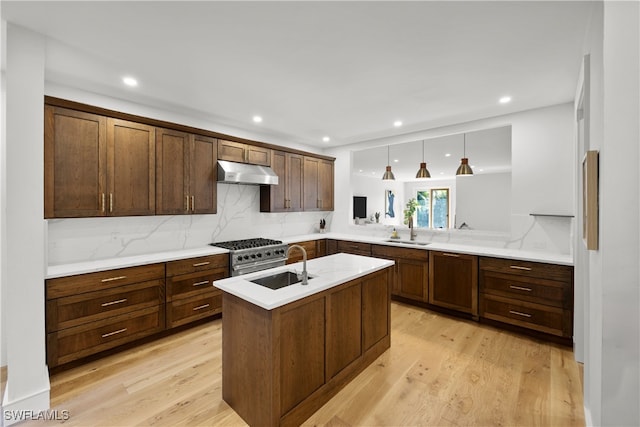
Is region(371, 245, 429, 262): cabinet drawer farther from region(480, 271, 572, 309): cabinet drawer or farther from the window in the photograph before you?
the window

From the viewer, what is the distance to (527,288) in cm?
307

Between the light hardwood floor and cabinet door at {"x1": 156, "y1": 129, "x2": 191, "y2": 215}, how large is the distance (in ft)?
4.87

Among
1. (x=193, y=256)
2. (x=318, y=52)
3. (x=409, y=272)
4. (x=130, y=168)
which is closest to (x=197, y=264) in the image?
(x=193, y=256)

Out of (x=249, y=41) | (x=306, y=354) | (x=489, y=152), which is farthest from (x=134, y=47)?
(x=489, y=152)

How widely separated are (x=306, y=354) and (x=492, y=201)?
4152 millimetres

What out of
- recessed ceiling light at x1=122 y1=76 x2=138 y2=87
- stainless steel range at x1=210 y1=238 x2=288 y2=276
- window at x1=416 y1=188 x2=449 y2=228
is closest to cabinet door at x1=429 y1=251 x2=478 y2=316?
stainless steel range at x1=210 y1=238 x2=288 y2=276

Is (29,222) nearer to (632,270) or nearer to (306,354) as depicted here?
(306,354)

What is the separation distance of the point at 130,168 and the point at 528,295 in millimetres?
4450

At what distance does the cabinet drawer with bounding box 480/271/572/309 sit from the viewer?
9.43ft

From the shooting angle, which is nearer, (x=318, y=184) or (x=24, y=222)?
(x=24, y=222)

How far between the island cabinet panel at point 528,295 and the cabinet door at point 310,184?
277cm

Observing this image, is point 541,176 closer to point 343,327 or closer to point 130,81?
point 343,327

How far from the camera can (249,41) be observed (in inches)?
79.9

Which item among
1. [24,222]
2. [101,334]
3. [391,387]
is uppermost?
[24,222]
